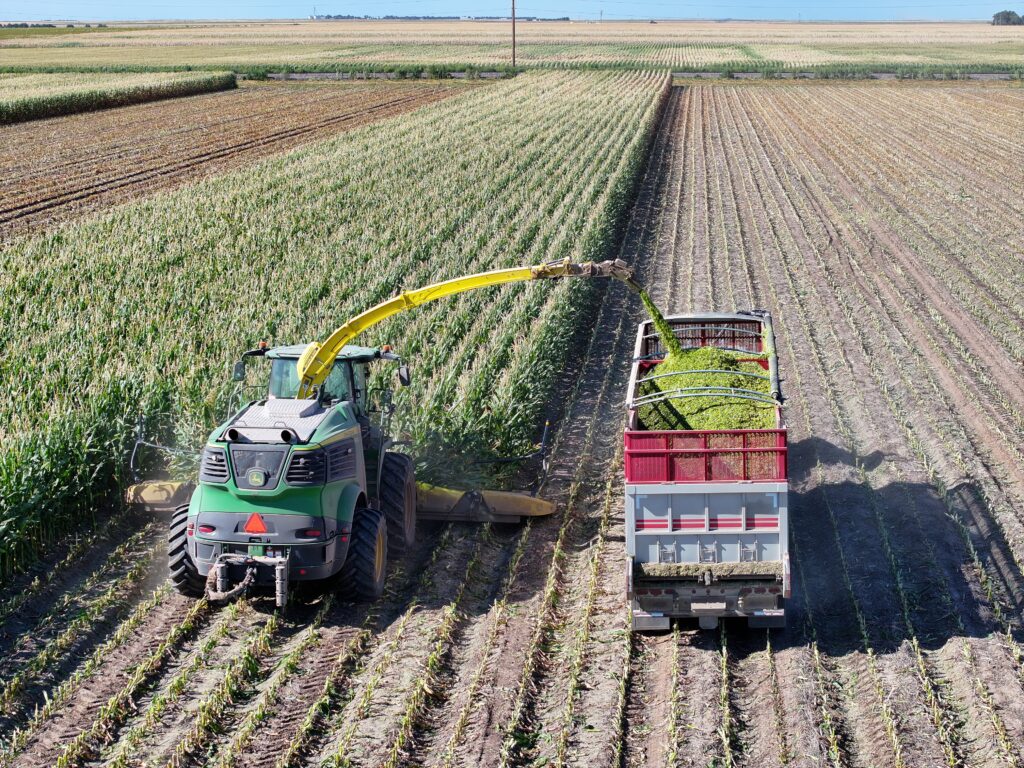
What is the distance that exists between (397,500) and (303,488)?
5.13 ft

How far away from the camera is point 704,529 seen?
9422 millimetres

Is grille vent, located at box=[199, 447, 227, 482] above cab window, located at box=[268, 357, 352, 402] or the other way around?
the other way around

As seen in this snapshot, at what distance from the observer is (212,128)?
47688 mm

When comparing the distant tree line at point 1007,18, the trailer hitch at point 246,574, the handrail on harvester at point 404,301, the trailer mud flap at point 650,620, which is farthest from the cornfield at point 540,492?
the distant tree line at point 1007,18

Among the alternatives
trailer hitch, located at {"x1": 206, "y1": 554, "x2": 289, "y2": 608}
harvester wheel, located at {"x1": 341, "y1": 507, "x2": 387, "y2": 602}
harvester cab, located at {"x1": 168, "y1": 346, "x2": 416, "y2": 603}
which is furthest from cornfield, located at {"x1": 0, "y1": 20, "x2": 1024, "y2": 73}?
trailer hitch, located at {"x1": 206, "y1": 554, "x2": 289, "y2": 608}

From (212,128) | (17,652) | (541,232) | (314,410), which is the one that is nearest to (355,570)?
(314,410)

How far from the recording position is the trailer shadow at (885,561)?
9.73m

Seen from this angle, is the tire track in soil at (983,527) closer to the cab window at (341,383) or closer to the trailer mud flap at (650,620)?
the trailer mud flap at (650,620)

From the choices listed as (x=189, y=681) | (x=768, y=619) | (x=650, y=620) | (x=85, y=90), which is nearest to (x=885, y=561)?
(x=768, y=619)

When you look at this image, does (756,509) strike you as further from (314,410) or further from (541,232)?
(541,232)

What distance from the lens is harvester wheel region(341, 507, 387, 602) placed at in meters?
9.84

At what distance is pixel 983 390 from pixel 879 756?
32.0 feet

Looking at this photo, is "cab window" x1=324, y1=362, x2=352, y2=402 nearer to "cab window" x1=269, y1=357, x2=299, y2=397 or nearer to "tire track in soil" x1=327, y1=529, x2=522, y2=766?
"cab window" x1=269, y1=357, x2=299, y2=397

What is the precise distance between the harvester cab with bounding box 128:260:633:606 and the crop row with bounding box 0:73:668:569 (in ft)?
7.38
